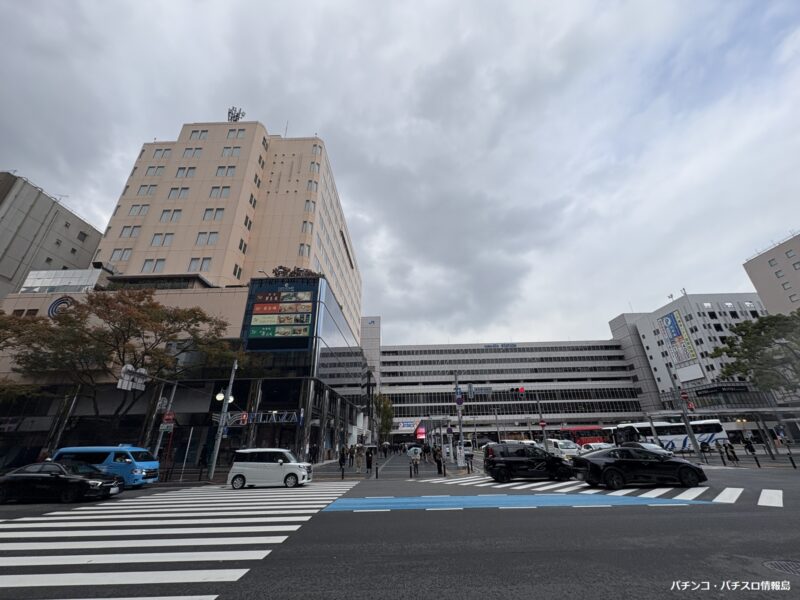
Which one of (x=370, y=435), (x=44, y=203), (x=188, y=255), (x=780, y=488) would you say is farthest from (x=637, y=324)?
(x=44, y=203)

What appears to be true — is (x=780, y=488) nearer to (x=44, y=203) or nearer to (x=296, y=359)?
(x=296, y=359)

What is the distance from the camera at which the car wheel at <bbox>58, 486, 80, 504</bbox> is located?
12.6 meters

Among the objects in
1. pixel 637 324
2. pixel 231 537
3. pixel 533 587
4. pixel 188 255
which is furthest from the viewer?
pixel 637 324

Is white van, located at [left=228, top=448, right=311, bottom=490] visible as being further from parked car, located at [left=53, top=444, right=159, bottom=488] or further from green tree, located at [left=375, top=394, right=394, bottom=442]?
green tree, located at [left=375, top=394, right=394, bottom=442]

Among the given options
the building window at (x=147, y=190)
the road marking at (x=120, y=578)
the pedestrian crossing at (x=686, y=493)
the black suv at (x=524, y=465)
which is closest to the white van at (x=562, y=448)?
the black suv at (x=524, y=465)

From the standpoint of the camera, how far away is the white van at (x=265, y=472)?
1702 cm

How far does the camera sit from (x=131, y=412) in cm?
3303

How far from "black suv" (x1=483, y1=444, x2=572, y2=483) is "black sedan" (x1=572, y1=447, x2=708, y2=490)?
278 cm

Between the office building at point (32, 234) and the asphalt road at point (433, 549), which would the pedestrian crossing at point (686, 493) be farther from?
the office building at point (32, 234)

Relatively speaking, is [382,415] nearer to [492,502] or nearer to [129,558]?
[492,502]

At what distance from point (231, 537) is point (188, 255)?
4411cm

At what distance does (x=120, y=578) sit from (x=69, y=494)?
453 inches

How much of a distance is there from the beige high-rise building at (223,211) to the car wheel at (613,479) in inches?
1479

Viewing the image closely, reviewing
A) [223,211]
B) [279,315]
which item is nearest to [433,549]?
[279,315]
